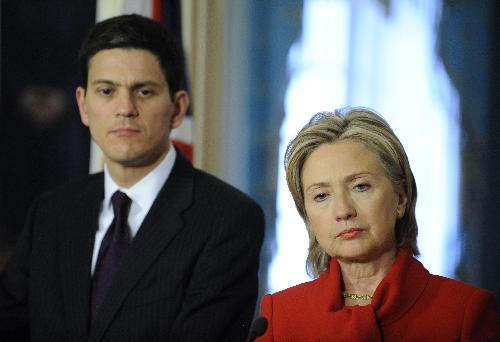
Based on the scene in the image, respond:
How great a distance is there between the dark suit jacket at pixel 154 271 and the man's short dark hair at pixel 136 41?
0.95 ft

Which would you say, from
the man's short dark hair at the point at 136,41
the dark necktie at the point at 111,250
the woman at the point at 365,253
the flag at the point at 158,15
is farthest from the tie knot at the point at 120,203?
the flag at the point at 158,15

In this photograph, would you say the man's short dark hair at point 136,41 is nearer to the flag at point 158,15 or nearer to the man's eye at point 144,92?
the man's eye at point 144,92

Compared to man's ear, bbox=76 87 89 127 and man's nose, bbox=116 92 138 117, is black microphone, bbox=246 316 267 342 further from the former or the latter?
man's ear, bbox=76 87 89 127

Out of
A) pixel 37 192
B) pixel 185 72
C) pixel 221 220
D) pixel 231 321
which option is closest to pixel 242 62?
pixel 185 72

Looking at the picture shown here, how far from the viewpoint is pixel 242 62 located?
389 cm

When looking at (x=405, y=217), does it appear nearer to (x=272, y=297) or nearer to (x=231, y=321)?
(x=272, y=297)

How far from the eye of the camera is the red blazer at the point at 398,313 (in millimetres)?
1915

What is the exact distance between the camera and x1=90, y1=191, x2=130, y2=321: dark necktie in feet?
8.45

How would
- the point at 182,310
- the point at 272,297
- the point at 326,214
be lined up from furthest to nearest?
the point at 182,310 → the point at 272,297 → the point at 326,214

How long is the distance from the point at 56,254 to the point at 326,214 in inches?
41.4

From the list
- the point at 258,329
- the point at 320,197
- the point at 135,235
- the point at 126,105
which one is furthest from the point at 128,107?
the point at 258,329

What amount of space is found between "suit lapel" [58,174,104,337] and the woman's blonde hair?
2.57 ft

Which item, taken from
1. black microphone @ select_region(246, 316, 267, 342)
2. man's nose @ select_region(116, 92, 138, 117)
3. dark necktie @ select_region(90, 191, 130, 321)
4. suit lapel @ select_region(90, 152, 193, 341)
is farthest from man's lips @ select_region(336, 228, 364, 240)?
man's nose @ select_region(116, 92, 138, 117)

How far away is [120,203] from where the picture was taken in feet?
8.87
